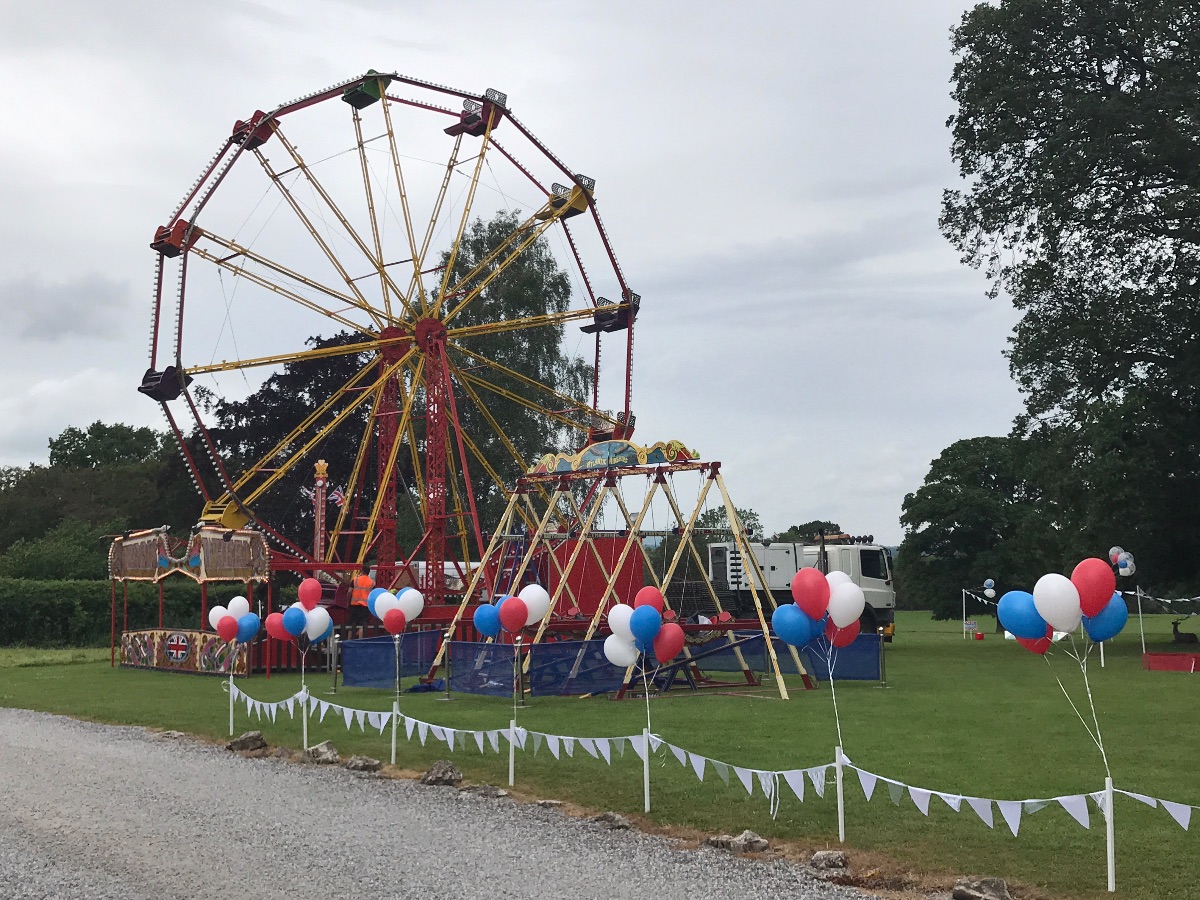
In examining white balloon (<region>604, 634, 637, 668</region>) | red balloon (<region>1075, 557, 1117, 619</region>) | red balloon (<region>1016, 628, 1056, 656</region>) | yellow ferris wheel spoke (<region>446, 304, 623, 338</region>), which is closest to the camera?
red balloon (<region>1075, 557, 1117, 619</region>)

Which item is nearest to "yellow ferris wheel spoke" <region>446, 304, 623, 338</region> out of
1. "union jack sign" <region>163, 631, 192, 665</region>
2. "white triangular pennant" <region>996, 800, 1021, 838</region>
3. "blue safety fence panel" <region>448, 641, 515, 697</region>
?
"union jack sign" <region>163, 631, 192, 665</region>

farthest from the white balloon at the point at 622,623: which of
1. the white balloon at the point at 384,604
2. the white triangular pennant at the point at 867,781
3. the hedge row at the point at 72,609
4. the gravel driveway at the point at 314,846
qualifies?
the hedge row at the point at 72,609

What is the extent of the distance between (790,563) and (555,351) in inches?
593

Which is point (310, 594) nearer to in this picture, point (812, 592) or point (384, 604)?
point (384, 604)

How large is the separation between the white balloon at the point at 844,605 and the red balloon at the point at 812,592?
0.81 feet

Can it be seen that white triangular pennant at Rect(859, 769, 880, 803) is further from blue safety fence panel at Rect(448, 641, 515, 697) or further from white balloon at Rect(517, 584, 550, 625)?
blue safety fence panel at Rect(448, 641, 515, 697)

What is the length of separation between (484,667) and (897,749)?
7713mm

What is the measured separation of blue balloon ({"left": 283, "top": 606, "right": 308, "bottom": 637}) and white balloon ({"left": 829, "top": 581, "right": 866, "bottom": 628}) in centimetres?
863

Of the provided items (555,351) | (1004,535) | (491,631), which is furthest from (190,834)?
(1004,535)

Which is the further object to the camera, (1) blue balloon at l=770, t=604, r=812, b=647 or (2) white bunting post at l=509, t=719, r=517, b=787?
(2) white bunting post at l=509, t=719, r=517, b=787

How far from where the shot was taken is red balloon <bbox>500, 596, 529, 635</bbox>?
15633 mm

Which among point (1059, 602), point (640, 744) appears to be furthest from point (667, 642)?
point (1059, 602)

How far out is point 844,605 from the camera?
1057 cm

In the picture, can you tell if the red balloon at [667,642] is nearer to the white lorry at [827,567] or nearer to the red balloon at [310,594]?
the red balloon at [310,594]
